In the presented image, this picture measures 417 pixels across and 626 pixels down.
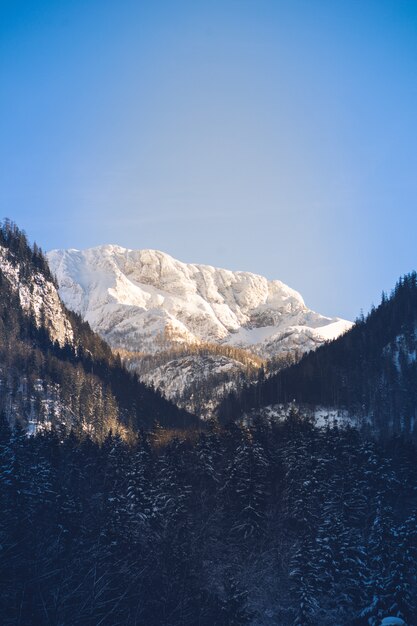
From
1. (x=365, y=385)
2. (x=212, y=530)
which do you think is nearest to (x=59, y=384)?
(x=365, y=385)

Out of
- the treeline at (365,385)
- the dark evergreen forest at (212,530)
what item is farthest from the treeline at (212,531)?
the treeline at (365,385)

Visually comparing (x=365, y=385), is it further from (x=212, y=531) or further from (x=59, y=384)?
(x=212, y=531)

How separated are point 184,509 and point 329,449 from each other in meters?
23.7

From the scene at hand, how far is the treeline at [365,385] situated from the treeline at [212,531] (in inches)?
2867

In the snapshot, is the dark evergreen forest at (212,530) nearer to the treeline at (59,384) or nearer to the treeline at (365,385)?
the treeline at (59,384)

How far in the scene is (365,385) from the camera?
18075 centimetres

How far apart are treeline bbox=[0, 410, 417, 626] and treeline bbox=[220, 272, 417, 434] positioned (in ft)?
239

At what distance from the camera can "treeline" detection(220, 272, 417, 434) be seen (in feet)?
559

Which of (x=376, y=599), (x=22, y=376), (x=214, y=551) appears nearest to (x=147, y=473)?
(x=214, y=551)

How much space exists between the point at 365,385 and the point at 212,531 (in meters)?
110

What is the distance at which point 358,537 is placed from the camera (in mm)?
74688

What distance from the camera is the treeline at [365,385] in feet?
559

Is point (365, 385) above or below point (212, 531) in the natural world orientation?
above

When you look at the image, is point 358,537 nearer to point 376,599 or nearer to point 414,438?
point 376,599
